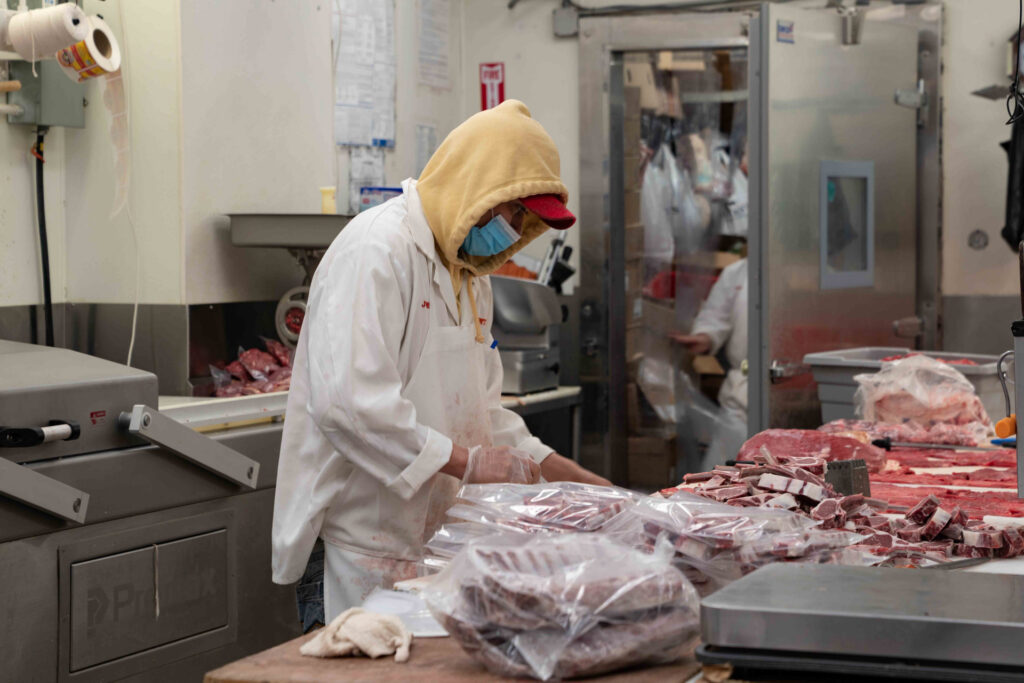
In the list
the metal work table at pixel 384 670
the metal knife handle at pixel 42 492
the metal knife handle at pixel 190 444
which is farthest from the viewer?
the metal knife handle at pixel 190 444

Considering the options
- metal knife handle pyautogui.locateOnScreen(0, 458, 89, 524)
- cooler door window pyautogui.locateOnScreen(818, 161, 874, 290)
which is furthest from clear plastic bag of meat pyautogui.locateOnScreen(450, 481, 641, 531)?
cooler door window pyautogui.locateOnScreen(818, 161, 874, 290)

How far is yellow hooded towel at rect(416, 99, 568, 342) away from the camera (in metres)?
2.36

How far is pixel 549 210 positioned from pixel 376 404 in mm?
549

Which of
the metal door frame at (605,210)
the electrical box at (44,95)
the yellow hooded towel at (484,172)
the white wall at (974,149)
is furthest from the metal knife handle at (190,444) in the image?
the white wall at (974,149)

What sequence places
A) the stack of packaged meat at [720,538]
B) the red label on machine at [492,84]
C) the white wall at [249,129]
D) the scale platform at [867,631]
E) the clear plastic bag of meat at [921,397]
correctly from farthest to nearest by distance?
the red label on machine at [492,84] → the white wall at [249,129] → the clear plastic bag of meat at [921,397] → the stack of packaged meat at [720,538] → the scale platform at [867,631]

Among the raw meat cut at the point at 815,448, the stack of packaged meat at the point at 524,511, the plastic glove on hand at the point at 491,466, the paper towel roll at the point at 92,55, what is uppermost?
the paper towel roll at the point at 92,55

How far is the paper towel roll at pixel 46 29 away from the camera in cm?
312

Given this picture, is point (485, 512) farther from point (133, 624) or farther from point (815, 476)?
point (133, 624)

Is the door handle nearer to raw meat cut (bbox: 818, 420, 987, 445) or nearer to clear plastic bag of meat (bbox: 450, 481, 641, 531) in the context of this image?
raw meat cut (bbox: 818, 420, 987, 445)

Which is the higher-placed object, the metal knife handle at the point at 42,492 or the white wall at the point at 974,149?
the white wall at the point at 974,149

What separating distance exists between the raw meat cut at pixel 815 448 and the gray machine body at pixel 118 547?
4.86 ft

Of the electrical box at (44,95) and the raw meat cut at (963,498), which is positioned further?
the electrical box at (44,95)

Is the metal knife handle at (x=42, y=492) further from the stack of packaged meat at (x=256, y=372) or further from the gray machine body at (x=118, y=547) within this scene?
the stack of packaged meat at (x=256, y=372)

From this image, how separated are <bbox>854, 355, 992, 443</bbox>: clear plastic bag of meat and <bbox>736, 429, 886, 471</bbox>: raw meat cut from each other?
0.56 m
